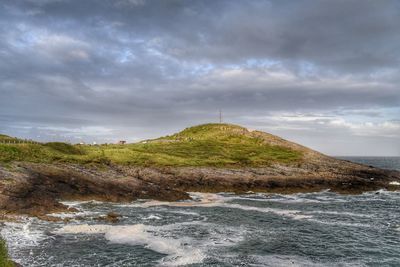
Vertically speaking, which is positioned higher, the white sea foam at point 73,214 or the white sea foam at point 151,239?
the white sea foam at point 73,214

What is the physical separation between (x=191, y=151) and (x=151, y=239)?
8400 centimetres

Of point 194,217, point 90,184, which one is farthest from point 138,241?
point 90,184

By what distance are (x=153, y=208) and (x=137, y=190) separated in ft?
38.1

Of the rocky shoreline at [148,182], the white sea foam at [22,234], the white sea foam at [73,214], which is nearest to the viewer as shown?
the white sea foam at [22,234]

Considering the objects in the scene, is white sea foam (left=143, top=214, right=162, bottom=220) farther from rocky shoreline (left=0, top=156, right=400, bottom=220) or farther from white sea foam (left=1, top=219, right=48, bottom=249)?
white sea foam (left=1, top=219, right=48, bottom=249)

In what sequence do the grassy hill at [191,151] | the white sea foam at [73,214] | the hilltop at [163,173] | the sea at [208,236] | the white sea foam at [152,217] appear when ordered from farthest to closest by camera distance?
the grassy hill at [191,151], the hilltop at [163,173], the white sea foam at [152,217], the white sea foam at [73,214], the sea at [208,236]

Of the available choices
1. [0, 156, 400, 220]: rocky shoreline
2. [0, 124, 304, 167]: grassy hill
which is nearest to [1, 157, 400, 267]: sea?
[0, 156, 400, 220]: rocky shoreline

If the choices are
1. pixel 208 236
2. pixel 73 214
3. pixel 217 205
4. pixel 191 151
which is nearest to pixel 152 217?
pixel 73 214

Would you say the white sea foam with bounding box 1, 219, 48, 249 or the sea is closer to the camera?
the sea

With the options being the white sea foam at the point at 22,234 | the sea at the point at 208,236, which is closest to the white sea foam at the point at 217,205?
the sea at the point at 208,236

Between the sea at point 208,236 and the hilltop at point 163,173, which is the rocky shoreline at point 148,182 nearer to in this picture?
the hilltop at point 163,173

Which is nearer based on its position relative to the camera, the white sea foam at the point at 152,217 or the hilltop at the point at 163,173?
the white sea foam at the point at 152,217

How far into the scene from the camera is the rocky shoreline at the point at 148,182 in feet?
169

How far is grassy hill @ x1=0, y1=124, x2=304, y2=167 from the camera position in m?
79.9
